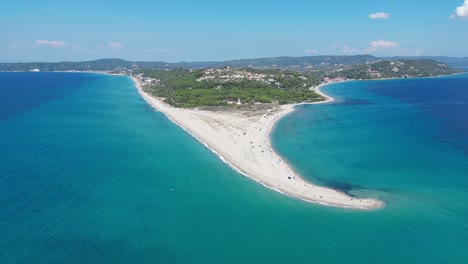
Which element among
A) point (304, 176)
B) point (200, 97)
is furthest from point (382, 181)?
point (200, 97)

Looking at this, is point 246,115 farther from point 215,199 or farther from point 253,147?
point 215,199

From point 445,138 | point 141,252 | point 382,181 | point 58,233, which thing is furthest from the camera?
point 445,138

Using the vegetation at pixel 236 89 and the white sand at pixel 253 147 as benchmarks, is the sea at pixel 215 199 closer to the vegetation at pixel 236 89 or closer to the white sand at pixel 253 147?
the white sand at pixel 253 147

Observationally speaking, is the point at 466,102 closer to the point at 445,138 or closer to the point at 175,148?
the point at 445,138

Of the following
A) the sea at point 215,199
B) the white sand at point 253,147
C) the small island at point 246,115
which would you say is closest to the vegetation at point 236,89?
the small island at point 246,115

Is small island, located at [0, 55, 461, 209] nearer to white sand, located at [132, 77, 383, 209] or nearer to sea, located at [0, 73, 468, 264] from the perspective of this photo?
white sand, located at [132, 77, 383, 209]

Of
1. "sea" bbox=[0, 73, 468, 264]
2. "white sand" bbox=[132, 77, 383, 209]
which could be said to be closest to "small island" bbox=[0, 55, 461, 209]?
"white sand" bbox=[132, 77, 383, 209]

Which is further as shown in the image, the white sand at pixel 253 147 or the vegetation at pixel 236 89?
the vegetation at pixel 236 89
